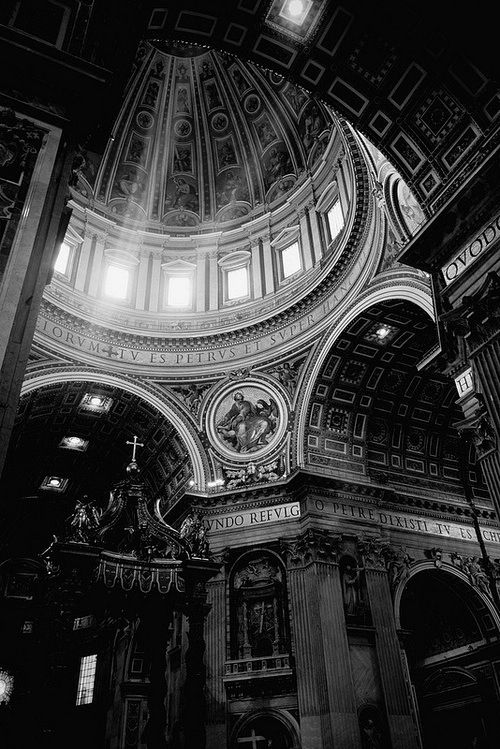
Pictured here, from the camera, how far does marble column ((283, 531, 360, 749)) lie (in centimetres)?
1404

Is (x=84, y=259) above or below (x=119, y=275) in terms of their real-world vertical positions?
below

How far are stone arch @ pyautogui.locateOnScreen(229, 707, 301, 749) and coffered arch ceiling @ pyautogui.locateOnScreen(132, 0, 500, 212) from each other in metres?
12.1

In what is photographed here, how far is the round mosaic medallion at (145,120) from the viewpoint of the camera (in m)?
23.5

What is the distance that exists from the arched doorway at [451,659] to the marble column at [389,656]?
938 millimetres

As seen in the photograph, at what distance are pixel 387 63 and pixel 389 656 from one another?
543 inches

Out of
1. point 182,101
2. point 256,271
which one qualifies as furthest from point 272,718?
point 182,101

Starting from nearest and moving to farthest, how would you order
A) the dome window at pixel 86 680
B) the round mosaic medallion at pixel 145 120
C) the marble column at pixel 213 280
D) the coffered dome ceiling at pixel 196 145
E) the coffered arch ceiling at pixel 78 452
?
the coffered arch ceiling at pixel 78 452
the marble column at pixel 213 280
the dome window at pixel 86 680
the coffered dome ceiling at pixel 196 145
the round mosaic medallion at pixel 145 120

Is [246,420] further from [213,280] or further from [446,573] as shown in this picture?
[446,573]

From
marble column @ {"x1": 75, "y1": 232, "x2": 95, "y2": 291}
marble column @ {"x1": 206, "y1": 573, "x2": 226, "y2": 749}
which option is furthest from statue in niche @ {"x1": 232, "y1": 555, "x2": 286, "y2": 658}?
marble column @ {"x1": 75, "y1": 232, "x2": 95, "y2": 291}

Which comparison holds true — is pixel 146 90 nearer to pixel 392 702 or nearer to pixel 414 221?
pixel 414 221

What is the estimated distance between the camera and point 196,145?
949 inches

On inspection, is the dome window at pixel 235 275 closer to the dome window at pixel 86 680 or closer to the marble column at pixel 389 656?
the marble column at pixel 389 656

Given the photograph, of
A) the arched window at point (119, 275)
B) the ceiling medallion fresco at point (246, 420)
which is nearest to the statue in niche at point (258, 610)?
the ceiling medallion fresco at point (246, 420)

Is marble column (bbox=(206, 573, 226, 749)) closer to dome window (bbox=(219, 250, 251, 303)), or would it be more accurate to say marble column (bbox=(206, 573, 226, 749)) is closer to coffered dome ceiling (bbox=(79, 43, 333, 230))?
dome window (bbox=(219, 250, 251, 303))
